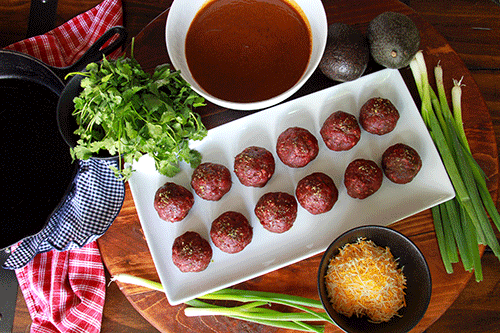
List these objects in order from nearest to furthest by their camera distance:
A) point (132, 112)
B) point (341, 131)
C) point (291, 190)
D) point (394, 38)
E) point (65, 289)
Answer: point (132, 112) < point (394, 38) < point (341, 131) < point (291, 190) < point (65, 289)

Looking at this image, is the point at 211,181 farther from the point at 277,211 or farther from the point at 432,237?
the point at 432,237

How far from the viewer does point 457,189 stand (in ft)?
5.32

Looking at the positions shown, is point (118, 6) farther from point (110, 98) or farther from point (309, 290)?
point (309, 290)

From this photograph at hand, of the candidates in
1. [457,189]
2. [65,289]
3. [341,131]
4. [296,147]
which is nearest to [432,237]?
[457,189]

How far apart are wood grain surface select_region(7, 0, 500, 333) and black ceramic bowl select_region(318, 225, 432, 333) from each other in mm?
188

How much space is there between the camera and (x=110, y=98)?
1.36m

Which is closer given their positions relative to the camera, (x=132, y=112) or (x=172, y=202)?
(x=132, y=112)

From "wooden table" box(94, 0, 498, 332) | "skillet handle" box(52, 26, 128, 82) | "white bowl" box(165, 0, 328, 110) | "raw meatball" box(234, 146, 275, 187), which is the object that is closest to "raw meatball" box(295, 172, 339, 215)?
"raw meatball" box(234, 146, 275, 187)

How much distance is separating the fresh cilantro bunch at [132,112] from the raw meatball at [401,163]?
2.75ft

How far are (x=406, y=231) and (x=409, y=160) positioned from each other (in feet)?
1.15

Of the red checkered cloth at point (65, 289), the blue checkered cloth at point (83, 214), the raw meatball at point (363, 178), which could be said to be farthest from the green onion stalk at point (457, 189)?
the red checkered cloth at point (65, 289)

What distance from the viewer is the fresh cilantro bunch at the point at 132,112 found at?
1357mm

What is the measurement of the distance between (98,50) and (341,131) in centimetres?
114

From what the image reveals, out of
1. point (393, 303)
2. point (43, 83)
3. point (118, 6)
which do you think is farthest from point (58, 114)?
point (393, 303)
